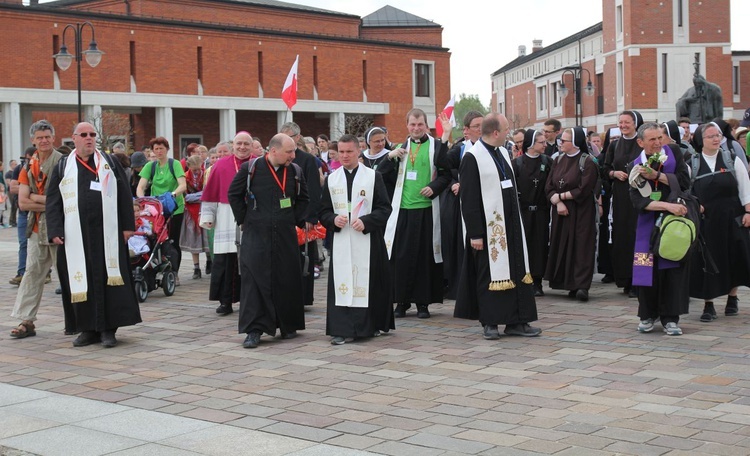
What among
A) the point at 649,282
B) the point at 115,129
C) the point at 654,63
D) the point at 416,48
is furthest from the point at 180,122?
the point at 649,282

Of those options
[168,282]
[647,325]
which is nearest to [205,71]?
[168,282]

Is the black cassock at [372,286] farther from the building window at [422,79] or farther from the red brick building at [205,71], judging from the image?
the building window at [422,79]

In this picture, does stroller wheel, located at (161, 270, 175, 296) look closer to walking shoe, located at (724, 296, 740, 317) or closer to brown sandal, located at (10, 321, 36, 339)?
brown sandal, located at (10, 321, 36, 339)

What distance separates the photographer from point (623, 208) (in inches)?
461

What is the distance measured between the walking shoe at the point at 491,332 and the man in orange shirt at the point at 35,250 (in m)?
4.06

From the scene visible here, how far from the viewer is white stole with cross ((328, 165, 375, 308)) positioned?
9.06 meters

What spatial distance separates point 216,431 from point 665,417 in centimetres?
264

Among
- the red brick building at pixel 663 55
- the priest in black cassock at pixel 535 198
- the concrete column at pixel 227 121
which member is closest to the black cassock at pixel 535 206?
the priest in black cassock at pixel 535 198

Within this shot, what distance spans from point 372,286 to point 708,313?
10.8ft

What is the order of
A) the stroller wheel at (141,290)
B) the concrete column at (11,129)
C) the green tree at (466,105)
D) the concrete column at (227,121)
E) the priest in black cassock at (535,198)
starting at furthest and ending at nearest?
1. the green tree at (466,105)
2. the concrete column at (227,121)
3. the concrete column at (11,129)
4. the stroller wheel at (141,290)
5. the priest in black cassock at (535,198)

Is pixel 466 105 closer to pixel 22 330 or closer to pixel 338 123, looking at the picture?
pixel 338 123

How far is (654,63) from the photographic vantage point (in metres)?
66.1

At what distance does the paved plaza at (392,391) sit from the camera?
568 centimetres

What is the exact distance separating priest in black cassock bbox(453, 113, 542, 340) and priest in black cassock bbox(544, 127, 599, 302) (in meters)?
2.45
